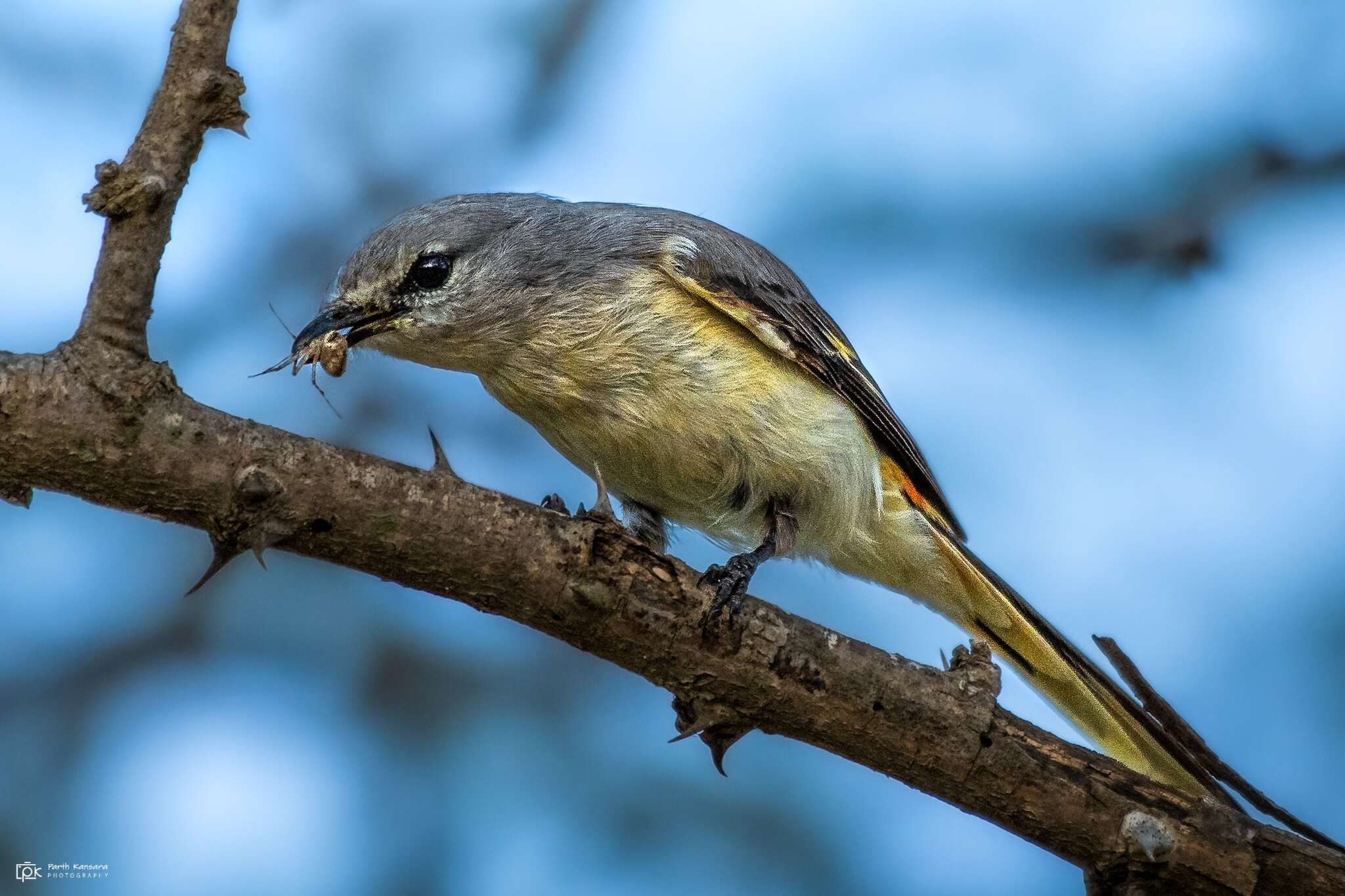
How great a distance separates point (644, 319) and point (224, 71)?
1.98m

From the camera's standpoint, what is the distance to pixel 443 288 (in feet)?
15.0

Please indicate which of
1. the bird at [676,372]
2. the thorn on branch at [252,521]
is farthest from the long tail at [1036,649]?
the thorn on branch at [252,521]

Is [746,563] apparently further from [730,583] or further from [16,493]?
[16,493]

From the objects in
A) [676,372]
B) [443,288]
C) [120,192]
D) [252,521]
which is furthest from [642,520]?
[120,192]

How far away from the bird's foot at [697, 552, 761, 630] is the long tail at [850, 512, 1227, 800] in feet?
4.14

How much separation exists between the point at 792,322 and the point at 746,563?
1.15m

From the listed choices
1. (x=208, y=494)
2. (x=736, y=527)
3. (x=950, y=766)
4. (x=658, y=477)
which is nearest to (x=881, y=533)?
(x=736, y=527)

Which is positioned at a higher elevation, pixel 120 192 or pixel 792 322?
pixel 792 322

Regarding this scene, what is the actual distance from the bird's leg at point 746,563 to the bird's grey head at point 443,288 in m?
1.16

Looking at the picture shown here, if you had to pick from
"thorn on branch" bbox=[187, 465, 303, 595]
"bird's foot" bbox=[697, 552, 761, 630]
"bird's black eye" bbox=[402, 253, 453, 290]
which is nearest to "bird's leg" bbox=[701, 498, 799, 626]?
"bird's foot" bbox=[697, 552, 761, 630]

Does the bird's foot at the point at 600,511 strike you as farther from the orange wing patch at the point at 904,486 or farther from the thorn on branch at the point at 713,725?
the orange wing patch at the point at 904,486

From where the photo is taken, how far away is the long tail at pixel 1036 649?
431cm

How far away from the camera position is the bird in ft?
14.5

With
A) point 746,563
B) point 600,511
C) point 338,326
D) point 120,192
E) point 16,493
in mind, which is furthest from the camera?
point 338,326
